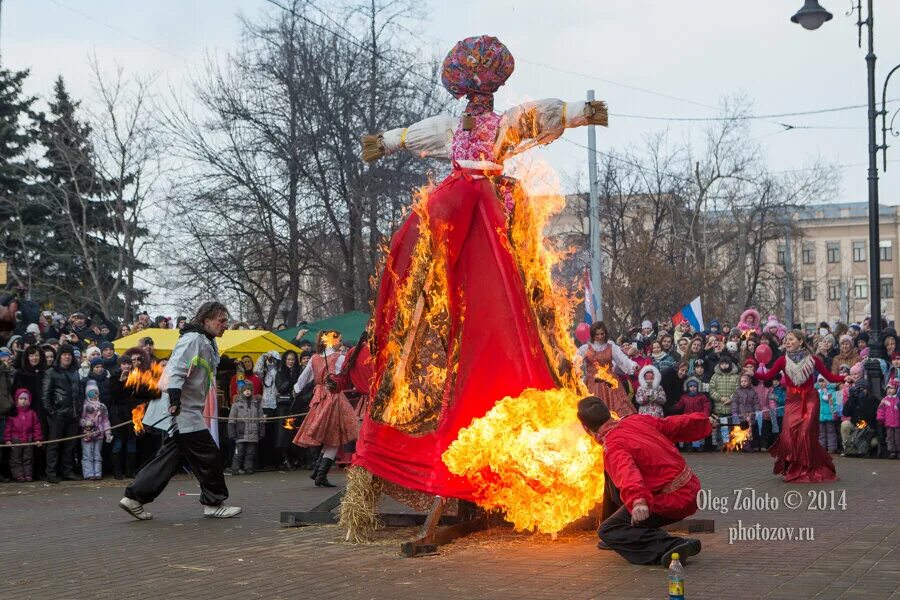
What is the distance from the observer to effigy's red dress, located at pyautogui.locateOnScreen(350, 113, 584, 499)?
8.33 meters

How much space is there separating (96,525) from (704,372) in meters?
11.7

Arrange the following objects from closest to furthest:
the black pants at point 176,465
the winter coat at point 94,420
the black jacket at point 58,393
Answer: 1. the black pants at point 176,465
2. the black jacket at point 58,393
3. the winter coat at point 94,420

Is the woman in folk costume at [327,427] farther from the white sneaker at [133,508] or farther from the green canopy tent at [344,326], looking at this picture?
the green canopy tent at [344,326]

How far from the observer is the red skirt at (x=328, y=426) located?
13.9 meters

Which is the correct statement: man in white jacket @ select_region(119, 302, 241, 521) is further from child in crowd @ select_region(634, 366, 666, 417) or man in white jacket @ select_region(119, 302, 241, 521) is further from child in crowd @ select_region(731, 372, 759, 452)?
child in crowd @ select_region(731, 372, 759, 452)

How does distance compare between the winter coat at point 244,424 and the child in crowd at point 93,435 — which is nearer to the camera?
the child in crowd at point 93,435

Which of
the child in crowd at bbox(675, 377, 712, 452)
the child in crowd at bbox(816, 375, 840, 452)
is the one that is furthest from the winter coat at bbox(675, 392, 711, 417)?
the child in crowd at bbox(816, 375, 840, 452)

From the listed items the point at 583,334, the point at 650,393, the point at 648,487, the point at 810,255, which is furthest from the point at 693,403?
the point at 810,255

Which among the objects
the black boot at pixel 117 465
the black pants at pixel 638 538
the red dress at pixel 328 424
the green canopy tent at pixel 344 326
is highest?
the green canopy tent at pixel 344 326

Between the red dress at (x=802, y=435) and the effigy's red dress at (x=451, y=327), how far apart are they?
5428 millimetres

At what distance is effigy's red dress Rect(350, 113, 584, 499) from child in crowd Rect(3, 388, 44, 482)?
7814 mm

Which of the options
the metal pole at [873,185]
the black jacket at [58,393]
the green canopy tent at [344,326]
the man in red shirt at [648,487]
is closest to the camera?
the man in red shirt at [648,487]

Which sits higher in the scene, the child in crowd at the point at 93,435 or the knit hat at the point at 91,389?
the knit hat at the point at 91,389

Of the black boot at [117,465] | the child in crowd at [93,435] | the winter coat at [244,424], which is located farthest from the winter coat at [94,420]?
the winter coat at [244,424]
